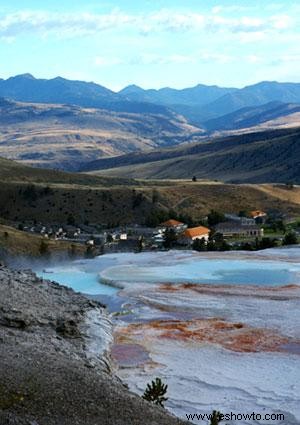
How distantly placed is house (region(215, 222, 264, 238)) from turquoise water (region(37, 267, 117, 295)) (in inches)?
1555

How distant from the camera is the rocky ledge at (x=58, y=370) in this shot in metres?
19.4

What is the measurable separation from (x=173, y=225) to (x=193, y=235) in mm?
11657

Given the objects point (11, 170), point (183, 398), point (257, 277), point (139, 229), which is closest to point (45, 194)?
point (139, 229)

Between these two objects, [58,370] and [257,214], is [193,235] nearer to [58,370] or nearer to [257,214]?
[257,214]

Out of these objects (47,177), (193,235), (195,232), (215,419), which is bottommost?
(193,235)

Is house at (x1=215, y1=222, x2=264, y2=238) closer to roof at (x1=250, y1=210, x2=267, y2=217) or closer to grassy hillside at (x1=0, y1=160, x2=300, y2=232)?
grassy hillside at (x1=0, y1=160, x2=300, y2=232)

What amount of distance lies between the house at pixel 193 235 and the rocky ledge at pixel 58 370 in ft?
162

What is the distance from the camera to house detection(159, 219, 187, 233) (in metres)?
102

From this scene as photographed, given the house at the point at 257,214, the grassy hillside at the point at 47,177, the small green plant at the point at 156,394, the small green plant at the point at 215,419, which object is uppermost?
the grassy hillside at the point at 47,177

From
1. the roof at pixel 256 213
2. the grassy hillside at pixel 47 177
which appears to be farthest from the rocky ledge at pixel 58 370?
the grassy hillside at pixel 47 177

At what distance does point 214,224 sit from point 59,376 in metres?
86.0

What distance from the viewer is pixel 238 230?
10138 cm

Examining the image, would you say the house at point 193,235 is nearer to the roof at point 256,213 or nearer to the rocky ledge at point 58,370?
the roof at point 256,213

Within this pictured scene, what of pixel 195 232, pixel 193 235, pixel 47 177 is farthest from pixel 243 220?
pixel 47 177
